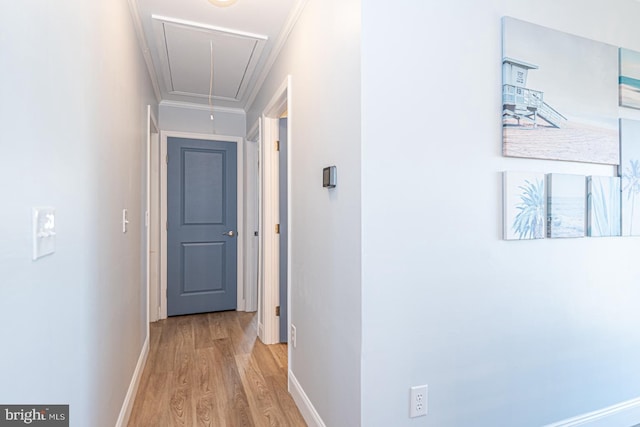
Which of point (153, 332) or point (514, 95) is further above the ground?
point (514, 95)

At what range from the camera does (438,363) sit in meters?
1.48

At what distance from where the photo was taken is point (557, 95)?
5.62 ft

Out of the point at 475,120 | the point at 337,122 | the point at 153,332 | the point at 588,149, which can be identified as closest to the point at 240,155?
the point at 153,332

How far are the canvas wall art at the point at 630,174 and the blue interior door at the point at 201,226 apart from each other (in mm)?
3423

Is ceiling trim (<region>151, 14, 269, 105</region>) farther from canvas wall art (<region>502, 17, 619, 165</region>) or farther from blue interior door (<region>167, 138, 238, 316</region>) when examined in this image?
canvas wall art (<region>502, 17, 619, 165</region>)

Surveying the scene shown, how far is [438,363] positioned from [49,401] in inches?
54.6

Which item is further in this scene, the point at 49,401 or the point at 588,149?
the point at 588,149

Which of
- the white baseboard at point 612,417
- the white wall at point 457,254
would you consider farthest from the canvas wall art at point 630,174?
the white baseboard at point 612,417

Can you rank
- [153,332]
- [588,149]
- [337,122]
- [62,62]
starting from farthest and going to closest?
[153,332] < [588,149] < [337,122] < [62,62]

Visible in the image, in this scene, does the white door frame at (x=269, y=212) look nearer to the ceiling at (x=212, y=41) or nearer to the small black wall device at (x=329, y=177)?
the ceiling at (x=212, y=41)

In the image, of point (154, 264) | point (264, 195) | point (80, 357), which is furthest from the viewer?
point (154, 264)

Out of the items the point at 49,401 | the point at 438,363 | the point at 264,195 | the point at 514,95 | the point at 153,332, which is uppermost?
the point at 514,95

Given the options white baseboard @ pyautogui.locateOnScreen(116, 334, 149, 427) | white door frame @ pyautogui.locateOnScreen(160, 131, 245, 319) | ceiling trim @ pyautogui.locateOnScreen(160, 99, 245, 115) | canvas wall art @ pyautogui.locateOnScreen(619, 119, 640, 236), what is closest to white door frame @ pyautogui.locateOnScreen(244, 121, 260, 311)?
white door frame @ pyautogui.locateOnScreen(160, 131, 245, 319)

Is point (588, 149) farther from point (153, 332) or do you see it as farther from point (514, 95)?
point (153, 332)
